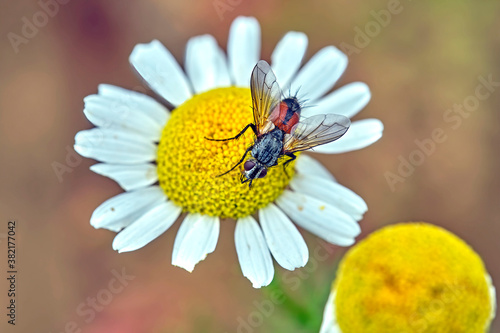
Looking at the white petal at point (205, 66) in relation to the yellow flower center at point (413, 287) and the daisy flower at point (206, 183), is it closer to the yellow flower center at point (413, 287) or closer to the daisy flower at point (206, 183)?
the daisy flower at point (206, 183)

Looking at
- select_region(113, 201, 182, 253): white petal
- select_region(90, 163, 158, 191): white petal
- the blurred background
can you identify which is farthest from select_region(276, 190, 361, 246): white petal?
the blurred background

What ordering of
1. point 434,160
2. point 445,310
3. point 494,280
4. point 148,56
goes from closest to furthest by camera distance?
1. point 445,310
2. point 148,56
3. point 494,280
4. point 434,160

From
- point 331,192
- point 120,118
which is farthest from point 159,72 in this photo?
point 331,192

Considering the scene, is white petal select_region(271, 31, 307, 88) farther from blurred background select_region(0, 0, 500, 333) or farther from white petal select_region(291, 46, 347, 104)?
blurred background select_region(0, 0, 500, 333)

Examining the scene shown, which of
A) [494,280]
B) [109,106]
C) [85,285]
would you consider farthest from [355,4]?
[85,285]

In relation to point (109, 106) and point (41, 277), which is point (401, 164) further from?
point (41, 277)

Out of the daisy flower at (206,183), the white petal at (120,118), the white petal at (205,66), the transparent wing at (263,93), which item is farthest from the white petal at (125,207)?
the white petal at (205,66)

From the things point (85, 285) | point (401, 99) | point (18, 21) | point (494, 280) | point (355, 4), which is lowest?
point (494, 280)
